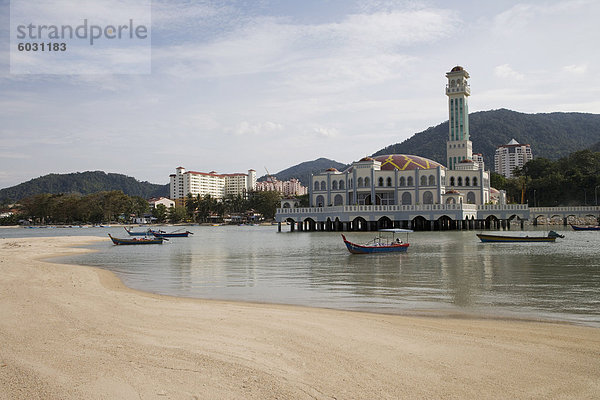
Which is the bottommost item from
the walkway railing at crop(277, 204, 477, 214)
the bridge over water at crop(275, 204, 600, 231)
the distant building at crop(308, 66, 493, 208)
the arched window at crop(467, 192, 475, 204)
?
the bridge over water at crop(275, 204, 600, 231)

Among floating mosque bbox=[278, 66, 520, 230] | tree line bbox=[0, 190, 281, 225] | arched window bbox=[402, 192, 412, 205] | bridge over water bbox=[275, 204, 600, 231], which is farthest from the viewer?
tree line bbox=[0, 190, 281, 225]

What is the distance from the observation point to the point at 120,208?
158625 millimetres

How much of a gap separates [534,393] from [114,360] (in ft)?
23.0

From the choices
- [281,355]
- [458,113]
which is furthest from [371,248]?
[458,113]

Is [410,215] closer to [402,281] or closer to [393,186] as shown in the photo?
[393,186]

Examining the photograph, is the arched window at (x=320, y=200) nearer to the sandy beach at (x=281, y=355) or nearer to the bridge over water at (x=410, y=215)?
the bridge over water at (x=410, y=215)

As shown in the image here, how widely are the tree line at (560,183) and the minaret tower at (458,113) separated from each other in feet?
52.8

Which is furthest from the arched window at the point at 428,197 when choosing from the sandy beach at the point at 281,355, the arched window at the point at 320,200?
the sandy beach at the point at 281,355

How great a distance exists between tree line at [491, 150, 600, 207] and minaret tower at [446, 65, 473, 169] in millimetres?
16102

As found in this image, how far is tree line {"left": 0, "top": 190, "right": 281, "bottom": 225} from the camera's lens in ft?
509

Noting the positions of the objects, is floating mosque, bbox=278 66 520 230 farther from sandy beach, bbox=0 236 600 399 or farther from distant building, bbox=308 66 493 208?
sandy beach, bbox=0 236 600 399

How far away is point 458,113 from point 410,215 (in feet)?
126

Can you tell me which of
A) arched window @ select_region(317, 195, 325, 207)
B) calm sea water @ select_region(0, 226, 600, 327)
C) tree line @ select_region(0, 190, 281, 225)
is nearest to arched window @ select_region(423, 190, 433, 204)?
arched window @ select_region(317, 195, 325, 207)

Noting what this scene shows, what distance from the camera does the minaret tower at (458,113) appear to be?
102 metres
